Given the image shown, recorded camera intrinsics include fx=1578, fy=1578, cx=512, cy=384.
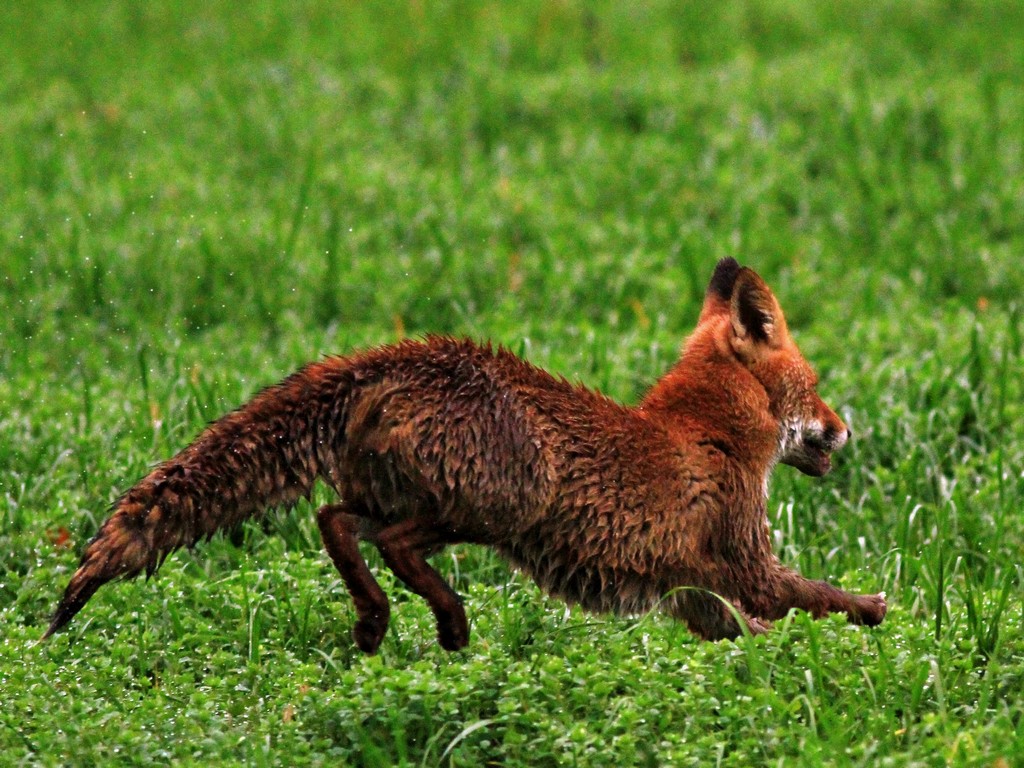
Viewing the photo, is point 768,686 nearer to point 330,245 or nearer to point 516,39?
point 330,245

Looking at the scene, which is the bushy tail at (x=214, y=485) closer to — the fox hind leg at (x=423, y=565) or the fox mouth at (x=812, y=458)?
the fox hind leg at (x=423, y=565)

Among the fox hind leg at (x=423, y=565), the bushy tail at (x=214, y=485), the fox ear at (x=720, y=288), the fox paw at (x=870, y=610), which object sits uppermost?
the fox ear at (x=720, y=288)

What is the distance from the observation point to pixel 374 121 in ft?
36.7

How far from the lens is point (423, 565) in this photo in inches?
178

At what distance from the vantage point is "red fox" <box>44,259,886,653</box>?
437 centimetres

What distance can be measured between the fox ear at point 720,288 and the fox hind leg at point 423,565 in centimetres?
141

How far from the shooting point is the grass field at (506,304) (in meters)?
4.32

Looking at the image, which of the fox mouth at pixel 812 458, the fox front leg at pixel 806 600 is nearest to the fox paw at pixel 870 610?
the fox front leg at pixel 806 600

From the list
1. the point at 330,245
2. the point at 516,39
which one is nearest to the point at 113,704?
the point at 330,245

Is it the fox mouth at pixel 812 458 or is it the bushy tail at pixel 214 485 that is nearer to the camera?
the bushy tail at pixel 214 485

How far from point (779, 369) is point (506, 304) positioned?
323 centimetres

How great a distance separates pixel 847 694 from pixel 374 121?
24.7 ft

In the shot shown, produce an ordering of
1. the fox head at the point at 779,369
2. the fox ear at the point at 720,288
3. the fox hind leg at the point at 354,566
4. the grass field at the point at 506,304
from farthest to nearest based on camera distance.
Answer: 1. the fox ear at the point at 720,288
2. the fox head at the point at 779,369
3. the fox hind leg at the point at 354,566
4. the grass field at the point at 506,304

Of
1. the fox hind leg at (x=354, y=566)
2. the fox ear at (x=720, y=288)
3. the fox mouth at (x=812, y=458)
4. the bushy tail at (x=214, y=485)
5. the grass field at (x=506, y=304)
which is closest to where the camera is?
the bushy tail at (x=214, y=485)
